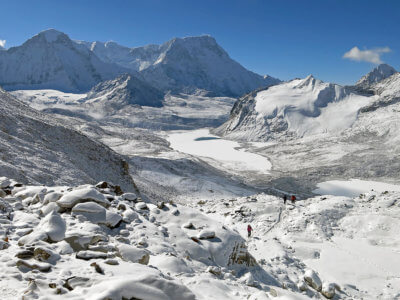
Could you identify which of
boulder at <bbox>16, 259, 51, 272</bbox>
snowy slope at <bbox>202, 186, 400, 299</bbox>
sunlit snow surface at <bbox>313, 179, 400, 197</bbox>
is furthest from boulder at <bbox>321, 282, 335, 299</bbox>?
sunlit snow surface at <bbox>313, 179, 400, 197</bbox>

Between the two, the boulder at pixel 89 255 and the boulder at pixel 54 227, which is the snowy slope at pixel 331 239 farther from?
the boulder at pixel 54 227

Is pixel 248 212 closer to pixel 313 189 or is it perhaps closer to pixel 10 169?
pixel 10 169

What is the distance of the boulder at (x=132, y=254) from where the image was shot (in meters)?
8.87

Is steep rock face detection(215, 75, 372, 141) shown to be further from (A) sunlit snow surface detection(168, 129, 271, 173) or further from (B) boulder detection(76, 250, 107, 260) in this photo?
(B) boulder detection(76, 250, 107, 260)

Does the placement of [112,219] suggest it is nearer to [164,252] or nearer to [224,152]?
[164,252]

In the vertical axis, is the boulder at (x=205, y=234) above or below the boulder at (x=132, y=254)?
below

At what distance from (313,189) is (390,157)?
36.5 m

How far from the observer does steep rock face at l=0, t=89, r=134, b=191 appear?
23.1 meters

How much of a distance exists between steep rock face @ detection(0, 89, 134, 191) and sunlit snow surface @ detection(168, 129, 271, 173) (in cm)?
6706

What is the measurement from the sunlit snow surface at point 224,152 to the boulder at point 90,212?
282 ft

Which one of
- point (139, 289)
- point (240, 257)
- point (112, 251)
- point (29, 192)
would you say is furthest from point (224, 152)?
point (139, 289)

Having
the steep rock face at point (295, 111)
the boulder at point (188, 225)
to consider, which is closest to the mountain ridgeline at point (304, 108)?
the steep rock face at point (295, 111)

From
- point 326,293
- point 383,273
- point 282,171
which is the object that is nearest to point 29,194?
point 326,293

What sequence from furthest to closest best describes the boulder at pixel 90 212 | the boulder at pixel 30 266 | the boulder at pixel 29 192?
the boulder at pixel 29 192 < the boulder at pixel 90 212 < the boulder at pixel 30 266
